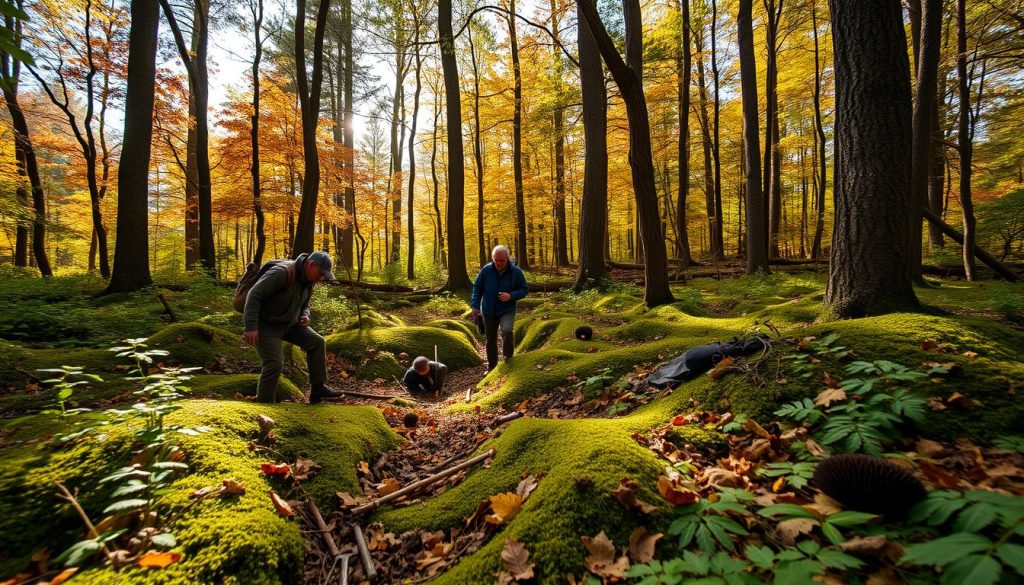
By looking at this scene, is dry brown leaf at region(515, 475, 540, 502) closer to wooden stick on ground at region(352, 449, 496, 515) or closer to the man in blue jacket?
wooden stick on ground at region(352, 449, 496, 515)

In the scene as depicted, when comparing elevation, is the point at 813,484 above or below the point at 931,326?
below

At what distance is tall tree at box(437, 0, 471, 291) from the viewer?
11891mm

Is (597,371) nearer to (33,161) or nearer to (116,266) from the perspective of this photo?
(116,266)

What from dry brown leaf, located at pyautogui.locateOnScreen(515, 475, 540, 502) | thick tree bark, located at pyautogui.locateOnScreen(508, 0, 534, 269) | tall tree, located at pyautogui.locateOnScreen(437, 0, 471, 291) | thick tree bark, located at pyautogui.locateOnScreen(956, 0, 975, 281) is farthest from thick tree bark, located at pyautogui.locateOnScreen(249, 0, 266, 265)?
thick tree bark, located at pyautogui.locateOnScreen(956, 0, 975, 281)

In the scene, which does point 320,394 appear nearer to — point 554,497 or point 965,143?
point 554,497

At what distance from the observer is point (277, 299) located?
4164 mm

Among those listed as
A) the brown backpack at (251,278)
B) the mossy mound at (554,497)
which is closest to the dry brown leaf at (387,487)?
the mossy mound at (554,497)

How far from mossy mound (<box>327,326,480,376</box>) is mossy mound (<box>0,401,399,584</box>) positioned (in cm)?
429

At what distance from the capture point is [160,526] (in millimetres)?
1770

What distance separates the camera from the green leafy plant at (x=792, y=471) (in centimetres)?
164

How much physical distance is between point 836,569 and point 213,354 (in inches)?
276

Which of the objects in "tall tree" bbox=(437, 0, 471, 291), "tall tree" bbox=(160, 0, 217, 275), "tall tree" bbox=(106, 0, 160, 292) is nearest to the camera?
"tall tree" bbox=(106, 0, 160, 292)

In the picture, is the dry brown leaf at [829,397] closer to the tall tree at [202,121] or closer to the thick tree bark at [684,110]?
the thick tree bark at [684,110]

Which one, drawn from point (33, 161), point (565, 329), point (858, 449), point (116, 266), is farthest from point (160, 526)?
point (33, 161)
